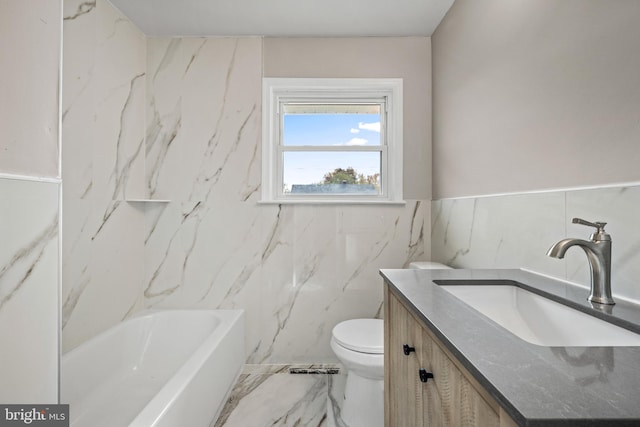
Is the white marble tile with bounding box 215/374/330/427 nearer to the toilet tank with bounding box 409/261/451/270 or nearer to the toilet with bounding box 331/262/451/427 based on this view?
the toilet with bounding box 331/262/451/427

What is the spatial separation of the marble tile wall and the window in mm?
607

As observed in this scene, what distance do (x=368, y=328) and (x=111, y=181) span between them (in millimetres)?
1762

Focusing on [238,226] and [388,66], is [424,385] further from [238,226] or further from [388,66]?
[388,66]

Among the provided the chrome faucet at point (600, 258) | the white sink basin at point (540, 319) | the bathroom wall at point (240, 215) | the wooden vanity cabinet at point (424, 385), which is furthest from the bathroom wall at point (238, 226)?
the chrome faucet at point (600, 258)

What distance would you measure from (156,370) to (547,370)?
212 cm

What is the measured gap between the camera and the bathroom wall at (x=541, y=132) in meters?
0.86

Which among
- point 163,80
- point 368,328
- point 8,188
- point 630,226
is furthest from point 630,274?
point 163,80

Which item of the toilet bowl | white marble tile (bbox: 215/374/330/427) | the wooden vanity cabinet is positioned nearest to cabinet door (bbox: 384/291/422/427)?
the wooden vanity cabinet

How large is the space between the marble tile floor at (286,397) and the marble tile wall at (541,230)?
108 centimetres

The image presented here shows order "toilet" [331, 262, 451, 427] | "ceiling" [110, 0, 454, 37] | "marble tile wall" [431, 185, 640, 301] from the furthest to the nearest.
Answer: "ceiling" [110, 0, 454, 37]
"toilet" [331, 262, 451, 427]
"marble tile wall" [431, 185, 640, 301]

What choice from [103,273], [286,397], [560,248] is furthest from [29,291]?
[286,397]

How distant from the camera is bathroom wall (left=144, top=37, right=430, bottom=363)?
2.20 meters

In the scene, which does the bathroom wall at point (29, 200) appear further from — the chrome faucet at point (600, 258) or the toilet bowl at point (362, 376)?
the chrome faucet at point (600, 258)

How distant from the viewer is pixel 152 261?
2.21 meters
